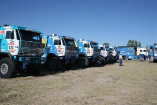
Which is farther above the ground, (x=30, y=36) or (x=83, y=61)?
(x=30, y=36)

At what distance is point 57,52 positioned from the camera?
11.8 metres

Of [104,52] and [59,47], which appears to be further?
[104,52]

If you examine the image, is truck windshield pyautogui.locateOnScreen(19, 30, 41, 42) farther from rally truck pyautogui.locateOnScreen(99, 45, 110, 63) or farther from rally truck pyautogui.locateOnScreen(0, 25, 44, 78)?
rally truck pyautogui.locateOnScreen(99, 45, 110, 63)

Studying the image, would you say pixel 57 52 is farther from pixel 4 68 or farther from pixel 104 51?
pixel 104 51

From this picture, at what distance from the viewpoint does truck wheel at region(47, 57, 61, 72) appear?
37.2ft

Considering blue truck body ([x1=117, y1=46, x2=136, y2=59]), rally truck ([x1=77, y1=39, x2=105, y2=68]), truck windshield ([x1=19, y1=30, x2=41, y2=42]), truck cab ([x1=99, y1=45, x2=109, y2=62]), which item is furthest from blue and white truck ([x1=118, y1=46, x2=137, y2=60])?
truck windshield ([x1=19, y1=30, x2=41, y2=42])

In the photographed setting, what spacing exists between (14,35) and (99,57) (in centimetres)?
1049

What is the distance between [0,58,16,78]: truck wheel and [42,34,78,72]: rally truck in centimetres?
373

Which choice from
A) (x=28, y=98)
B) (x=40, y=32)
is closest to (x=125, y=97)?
(x=28, y=98)

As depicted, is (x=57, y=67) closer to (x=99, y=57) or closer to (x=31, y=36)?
(x=31, y=36)

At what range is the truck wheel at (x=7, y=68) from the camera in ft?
25.9

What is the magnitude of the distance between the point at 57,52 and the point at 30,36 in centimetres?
344

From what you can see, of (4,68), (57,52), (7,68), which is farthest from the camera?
(57,52)

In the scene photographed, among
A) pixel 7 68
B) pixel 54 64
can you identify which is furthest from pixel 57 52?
pixel 7 68
